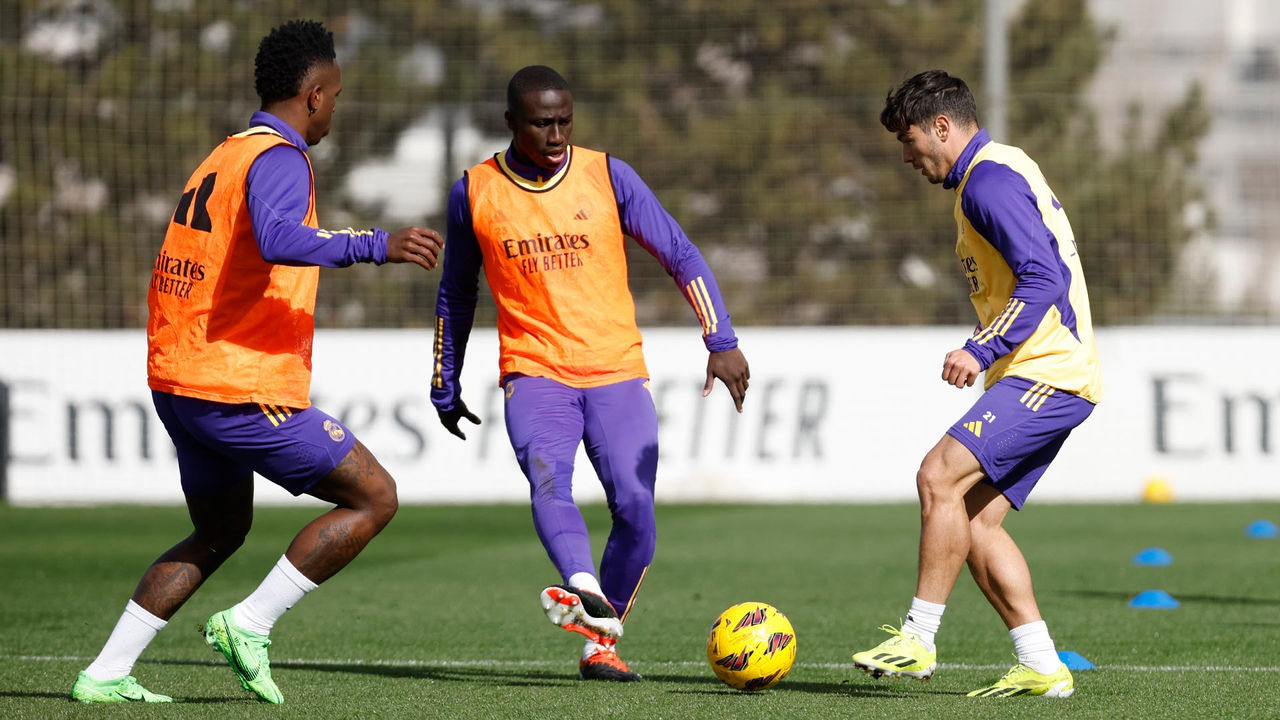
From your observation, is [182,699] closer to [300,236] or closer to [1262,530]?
[300,236]

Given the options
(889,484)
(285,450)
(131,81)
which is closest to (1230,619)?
(285,450)

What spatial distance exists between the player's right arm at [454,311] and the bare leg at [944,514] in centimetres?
178

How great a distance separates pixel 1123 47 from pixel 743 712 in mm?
16851

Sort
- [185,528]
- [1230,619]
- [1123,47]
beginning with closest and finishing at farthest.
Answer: [1230,619] → [185,528] → [1123,47]

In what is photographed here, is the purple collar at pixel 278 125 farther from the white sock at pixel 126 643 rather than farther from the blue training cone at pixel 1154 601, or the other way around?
the blue training cone at pixel 1154 601

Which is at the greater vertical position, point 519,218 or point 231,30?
point 231,30

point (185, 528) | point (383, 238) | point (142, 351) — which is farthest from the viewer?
point (142, 351)

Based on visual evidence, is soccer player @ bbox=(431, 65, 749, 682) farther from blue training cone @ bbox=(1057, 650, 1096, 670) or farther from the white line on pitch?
blue training cone @ bbox=(1057, 650, 1096, 670)

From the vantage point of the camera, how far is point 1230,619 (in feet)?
26.9

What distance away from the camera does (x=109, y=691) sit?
5.80m

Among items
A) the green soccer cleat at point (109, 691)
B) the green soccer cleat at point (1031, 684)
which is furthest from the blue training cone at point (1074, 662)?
the green soccer cleat at point (109, 691)

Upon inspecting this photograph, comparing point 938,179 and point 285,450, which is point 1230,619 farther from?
point 285,450

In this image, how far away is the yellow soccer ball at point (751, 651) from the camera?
6016mm

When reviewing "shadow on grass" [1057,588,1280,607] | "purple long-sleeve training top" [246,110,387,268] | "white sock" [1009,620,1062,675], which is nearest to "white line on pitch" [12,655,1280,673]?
"white sock" [1009,620,1062,675]
